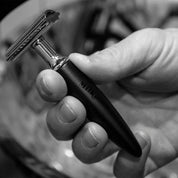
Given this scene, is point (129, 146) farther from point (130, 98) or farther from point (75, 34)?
point (75, 34)

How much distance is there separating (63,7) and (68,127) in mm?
293

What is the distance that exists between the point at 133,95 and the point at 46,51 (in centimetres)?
19

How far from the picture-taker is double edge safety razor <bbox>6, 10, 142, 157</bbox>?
1.08 ft

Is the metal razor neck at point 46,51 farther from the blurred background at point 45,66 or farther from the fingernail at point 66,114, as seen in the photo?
the blurred background at point 45,66

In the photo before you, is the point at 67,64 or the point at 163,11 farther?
the point at 163,11

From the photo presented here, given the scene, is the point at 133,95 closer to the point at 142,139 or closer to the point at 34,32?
the point at 142,139

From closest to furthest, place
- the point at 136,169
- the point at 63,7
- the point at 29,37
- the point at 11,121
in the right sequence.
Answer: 1. the point at 29,37
2. the point at 136,169
3. the point at 11,121
4. the point at 63,7

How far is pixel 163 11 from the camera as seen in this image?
66 centimetres

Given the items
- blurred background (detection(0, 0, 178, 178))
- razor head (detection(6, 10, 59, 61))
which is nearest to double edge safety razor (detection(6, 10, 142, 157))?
razor head (detection(6, 10, 59, 61))

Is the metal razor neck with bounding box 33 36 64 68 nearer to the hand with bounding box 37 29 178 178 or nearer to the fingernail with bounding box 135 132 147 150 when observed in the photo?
the hand with bounding box 37 29 178 178

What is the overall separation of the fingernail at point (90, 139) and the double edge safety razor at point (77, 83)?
17 millimetres

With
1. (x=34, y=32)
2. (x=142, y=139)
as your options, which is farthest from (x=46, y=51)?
(x=142, y=139)

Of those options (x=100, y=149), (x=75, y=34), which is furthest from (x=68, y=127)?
(x=75, y=34)

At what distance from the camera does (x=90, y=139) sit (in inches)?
16.0
